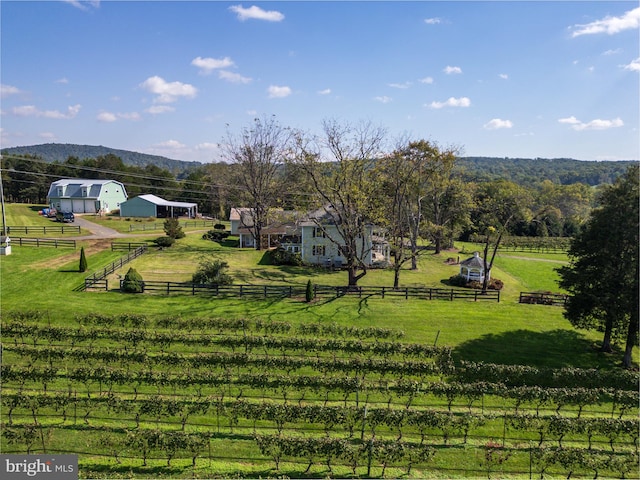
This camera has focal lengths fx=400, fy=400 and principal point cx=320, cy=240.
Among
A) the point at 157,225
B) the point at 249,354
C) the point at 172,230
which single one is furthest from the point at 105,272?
the point at 157,225

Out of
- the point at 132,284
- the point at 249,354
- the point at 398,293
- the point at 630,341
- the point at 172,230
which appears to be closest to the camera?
the point at 249,354

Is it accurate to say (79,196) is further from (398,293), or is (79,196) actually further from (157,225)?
(398,293)

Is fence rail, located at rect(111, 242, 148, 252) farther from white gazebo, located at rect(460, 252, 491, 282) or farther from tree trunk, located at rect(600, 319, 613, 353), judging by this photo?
tree trunk, located at rect(600, 319, 613, 353)

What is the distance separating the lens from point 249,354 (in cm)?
2117

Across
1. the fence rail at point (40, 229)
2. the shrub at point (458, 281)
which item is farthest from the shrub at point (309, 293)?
the fence rail at point (40, 229)

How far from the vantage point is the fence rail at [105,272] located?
103 ft

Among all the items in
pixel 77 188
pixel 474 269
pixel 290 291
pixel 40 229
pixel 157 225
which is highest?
pixel 77 188

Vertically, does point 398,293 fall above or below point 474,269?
below

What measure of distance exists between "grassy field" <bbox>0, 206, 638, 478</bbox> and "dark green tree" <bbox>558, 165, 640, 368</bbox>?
2105mm

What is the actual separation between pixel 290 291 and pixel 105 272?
1623 cm

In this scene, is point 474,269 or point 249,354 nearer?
point 249,354

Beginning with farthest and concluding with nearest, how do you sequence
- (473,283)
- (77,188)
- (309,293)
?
(77,188)
(473,283)
(309,293)

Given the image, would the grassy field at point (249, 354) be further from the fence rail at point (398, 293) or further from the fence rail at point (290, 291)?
the fence rail at point (398, 293)

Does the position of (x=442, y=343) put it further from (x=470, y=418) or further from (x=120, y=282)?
(x=120, y=282)
